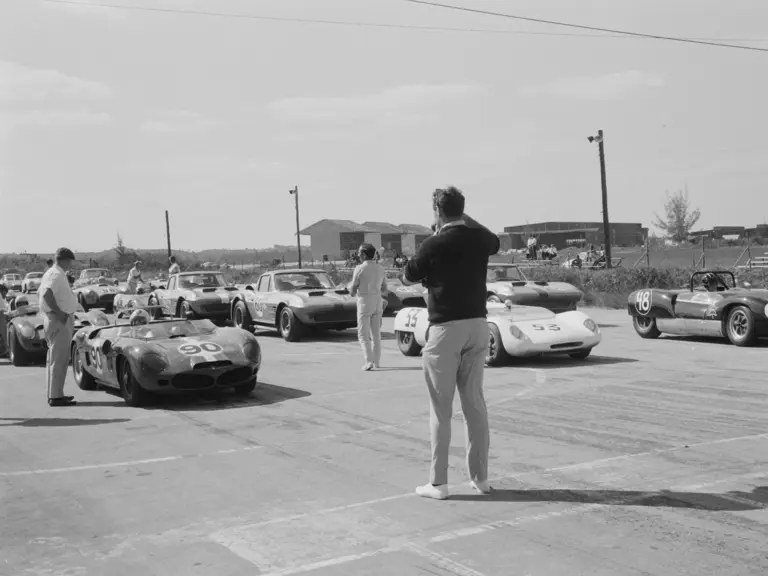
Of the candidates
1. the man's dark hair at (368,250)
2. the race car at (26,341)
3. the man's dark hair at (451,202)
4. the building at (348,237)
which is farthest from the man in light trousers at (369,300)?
the building at (348,237)

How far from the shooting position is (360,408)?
29.8 ft

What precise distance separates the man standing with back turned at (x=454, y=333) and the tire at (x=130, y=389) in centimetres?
499

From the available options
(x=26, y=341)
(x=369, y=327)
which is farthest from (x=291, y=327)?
(x=369, y=327)

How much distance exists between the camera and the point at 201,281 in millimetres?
22406

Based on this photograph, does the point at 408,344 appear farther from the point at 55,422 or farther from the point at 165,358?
the point at 55,422

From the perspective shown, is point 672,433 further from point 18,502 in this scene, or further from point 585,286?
point 585,286

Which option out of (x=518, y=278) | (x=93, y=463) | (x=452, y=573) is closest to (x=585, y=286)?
(x=518, y=278)

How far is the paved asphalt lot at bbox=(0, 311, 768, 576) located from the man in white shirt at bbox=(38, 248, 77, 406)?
0.98 feet

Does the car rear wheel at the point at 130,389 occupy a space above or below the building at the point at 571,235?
below

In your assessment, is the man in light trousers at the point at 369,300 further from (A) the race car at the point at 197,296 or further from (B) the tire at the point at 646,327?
(A) the race car at the point at 197,296

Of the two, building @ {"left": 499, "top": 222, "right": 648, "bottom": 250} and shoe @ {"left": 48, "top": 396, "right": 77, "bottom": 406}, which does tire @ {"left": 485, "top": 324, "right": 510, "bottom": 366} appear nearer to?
shoe @ {"left": 48, "top": 396, "right": 77, "bottom": 406}

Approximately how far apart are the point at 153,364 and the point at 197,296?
11.7 m

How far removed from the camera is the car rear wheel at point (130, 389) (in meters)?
9.65

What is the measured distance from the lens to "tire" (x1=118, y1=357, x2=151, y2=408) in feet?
31.7
